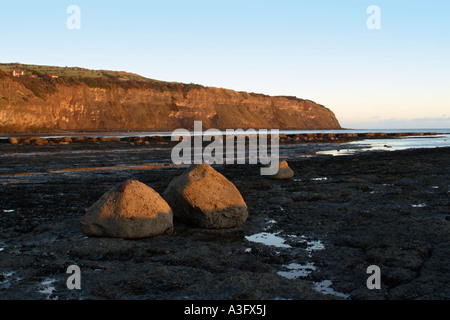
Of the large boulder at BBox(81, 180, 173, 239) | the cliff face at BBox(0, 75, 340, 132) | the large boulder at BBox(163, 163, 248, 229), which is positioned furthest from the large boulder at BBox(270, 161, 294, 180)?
the cliff face at BBox(0, 75, 340, 132)

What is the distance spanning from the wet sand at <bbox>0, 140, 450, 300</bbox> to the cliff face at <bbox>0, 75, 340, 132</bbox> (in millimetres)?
78637

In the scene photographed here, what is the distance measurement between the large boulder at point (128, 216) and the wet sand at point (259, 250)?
0.32 metres

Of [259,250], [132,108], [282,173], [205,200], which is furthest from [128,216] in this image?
[132,108]

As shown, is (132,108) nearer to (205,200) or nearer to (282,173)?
(282,173)

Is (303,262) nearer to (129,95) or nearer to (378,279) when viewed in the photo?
(378,279)

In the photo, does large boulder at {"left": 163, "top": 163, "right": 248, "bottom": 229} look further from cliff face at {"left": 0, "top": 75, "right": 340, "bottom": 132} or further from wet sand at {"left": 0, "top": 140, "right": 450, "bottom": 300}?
cliff face at {"left": 0, "top": 75, "right": 340, "bottom": 132}

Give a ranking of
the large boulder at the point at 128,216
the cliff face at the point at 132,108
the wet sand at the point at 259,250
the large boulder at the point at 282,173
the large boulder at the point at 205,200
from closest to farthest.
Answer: the wet sand at the point at 259,250, the large boulder at the point at 128,216, the large boulder at the point at 205,200, the large boulder at the point at 282,173, the cliff face at the point at 132,108

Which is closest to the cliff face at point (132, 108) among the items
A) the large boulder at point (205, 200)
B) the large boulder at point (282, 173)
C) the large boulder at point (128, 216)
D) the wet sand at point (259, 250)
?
the large boulder at point (282, 173)

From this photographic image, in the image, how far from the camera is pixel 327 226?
10.7 metres

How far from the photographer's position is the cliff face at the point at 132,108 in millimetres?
85812

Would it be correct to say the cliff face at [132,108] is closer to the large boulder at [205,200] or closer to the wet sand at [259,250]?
the wet sand at [259,250]

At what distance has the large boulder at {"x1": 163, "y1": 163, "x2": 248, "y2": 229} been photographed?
35.4 ft

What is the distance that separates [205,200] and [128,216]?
2182 mm
